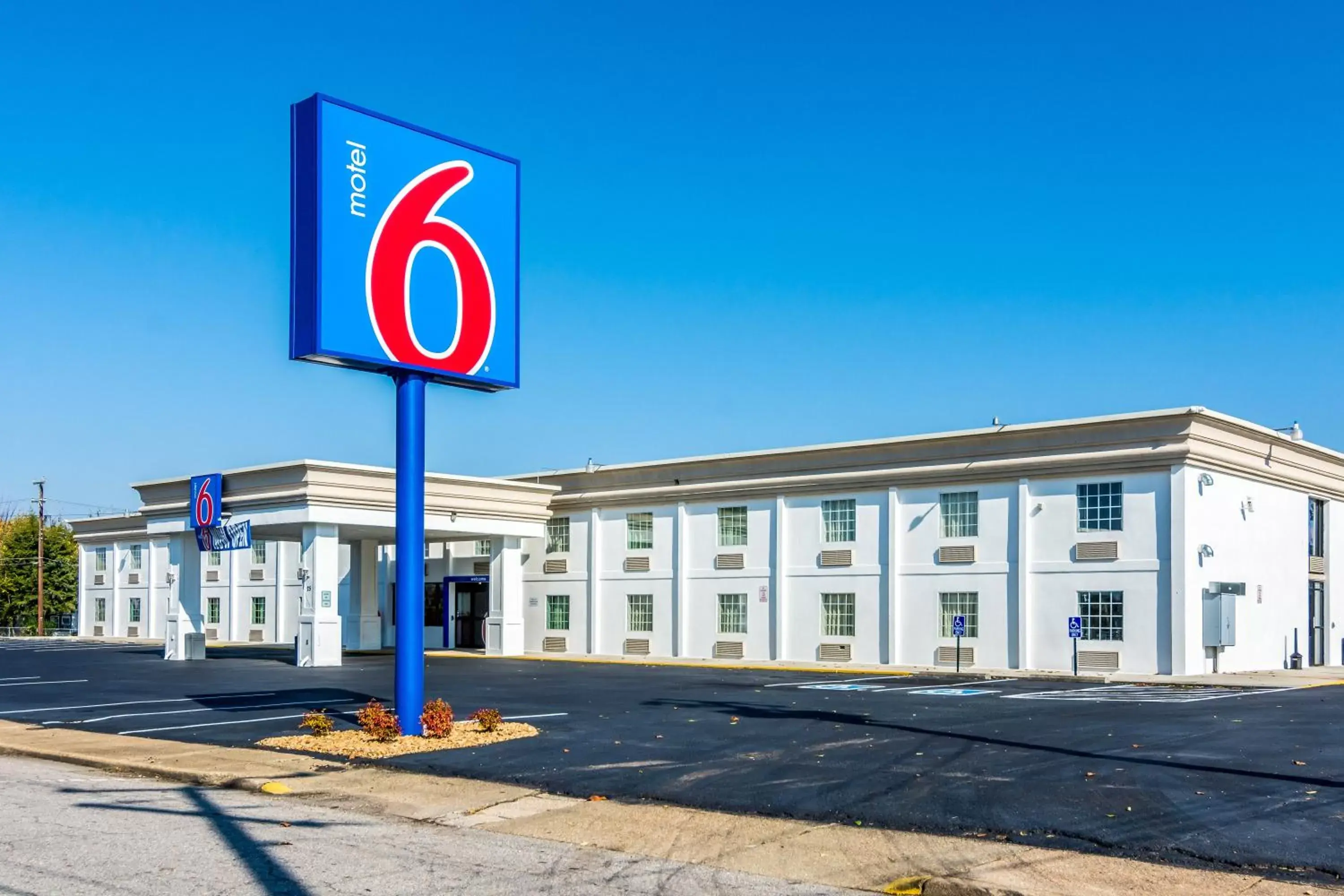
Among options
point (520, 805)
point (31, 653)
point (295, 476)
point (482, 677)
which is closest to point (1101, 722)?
point (520, 805)

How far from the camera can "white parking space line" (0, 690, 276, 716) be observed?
22688 millimetres

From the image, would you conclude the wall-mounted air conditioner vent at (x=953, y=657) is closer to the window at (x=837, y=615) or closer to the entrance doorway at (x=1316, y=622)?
the window at (x=837, y=615)

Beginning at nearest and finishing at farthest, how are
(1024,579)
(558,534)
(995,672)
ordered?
(995,672), (1024,579), (558,534)

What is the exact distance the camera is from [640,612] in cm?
4412

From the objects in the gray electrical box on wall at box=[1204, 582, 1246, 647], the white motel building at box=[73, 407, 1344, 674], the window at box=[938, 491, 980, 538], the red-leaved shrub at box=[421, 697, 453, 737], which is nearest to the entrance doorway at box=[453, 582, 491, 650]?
the white motel building at box=[73, 407, 1344, 674]

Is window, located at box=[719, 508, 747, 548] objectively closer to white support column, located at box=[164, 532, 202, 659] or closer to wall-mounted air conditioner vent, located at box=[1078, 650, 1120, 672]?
wall-mounted air conditioner vent, located at box=[1078, 650, 1120, 672]

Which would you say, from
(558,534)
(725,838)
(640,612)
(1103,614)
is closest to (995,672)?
(1103,614)

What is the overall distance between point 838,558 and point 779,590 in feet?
7.88

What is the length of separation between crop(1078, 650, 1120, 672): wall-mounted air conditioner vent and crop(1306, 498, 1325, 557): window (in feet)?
34.4

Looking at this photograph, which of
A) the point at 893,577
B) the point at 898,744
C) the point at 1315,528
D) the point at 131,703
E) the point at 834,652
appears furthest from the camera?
the point at 1315,528

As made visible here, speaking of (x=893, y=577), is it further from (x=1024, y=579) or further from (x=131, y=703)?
(x=131, y=703)

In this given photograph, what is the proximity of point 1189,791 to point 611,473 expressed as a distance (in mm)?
33220

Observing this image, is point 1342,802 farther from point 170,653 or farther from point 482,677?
point 170,653

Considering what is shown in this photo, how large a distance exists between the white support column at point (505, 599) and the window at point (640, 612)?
3.89 m
